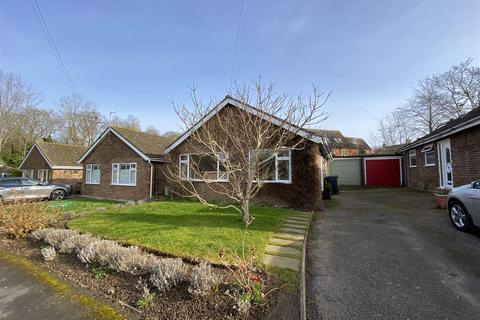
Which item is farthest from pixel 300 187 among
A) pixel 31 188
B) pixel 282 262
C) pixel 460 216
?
pixel 31 188

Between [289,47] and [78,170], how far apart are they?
24.3 m

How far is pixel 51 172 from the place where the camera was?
76.1 feet

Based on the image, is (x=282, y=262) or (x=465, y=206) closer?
(x=282, y=262)

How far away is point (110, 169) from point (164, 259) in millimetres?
14660

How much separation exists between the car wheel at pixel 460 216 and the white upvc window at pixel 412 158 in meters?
12.8

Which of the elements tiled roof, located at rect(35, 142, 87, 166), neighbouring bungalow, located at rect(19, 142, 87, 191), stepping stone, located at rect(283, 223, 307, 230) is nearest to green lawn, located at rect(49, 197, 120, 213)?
stepping stone, located at rect(283, 223, 307, 230)

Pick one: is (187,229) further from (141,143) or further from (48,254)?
(141,143)

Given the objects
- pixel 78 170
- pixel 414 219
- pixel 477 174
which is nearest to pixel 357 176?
pixel 477 174

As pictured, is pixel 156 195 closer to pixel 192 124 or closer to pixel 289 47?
pixel 192 124

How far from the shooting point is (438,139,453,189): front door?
39.9 feet

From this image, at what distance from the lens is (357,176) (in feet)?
79.2

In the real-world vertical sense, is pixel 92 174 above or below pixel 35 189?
above

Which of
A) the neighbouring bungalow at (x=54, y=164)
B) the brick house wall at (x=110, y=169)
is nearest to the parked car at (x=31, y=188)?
the brick house wall at (x=110, y=169)

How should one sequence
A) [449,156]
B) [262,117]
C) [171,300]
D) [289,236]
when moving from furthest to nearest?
[449,156]
[262,117]
[289,236]
[171,300]
